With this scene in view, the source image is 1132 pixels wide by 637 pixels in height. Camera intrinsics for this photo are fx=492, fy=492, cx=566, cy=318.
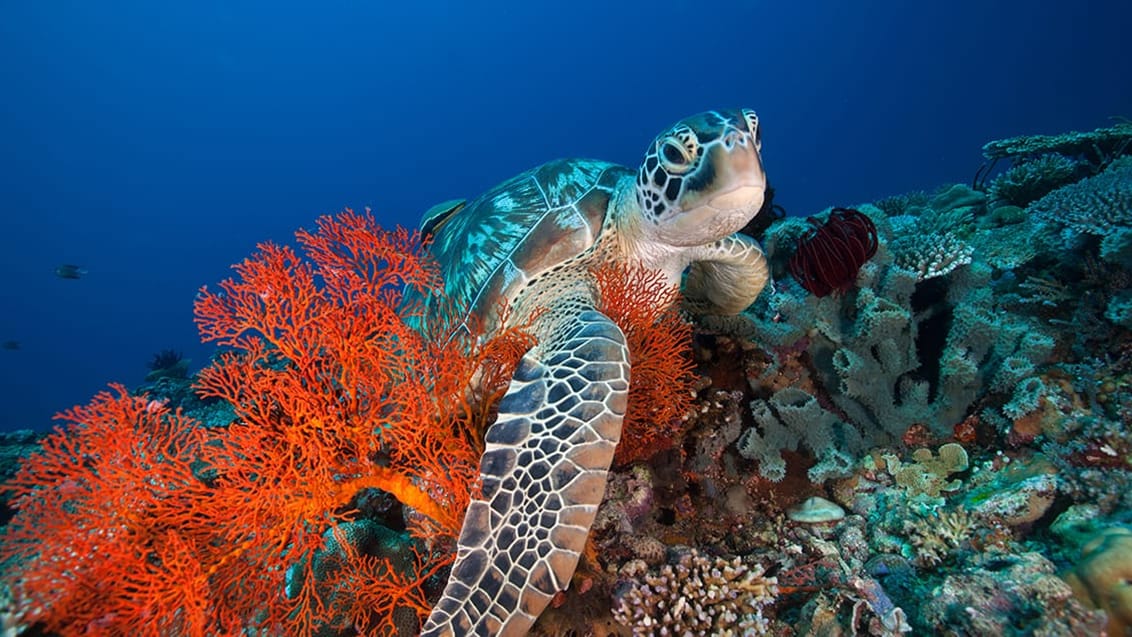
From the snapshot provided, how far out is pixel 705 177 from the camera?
2.55 metres

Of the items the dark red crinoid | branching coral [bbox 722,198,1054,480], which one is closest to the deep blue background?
branching coral [bbox 722,198,1054,480]

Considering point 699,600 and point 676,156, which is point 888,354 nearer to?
point 676,156

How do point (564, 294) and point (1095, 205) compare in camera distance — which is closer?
point (1095, 205)

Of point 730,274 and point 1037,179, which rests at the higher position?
point 1037,179

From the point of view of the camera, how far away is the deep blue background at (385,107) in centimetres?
6906

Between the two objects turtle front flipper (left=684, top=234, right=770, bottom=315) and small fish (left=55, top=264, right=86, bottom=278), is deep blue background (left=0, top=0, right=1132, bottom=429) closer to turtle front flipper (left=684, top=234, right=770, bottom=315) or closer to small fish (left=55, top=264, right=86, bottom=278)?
small fish (left=55, top=264, right=86, bottom=278)

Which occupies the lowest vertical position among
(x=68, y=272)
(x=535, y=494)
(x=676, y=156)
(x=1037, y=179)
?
(x=535, y=494)

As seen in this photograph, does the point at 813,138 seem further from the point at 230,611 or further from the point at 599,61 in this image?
the point at 230,611

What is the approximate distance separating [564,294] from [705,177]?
1113 mm

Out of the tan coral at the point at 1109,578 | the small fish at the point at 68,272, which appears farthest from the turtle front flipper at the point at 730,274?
the small fish at the point at 68,272

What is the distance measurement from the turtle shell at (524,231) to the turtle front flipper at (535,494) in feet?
3.47

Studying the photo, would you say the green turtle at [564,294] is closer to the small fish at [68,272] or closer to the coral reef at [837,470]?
the coral reef at [837,470]

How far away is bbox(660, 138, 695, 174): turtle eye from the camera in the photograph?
2625 millimetres

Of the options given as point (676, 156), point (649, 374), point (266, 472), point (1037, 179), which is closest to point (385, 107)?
point (1037, 179)
